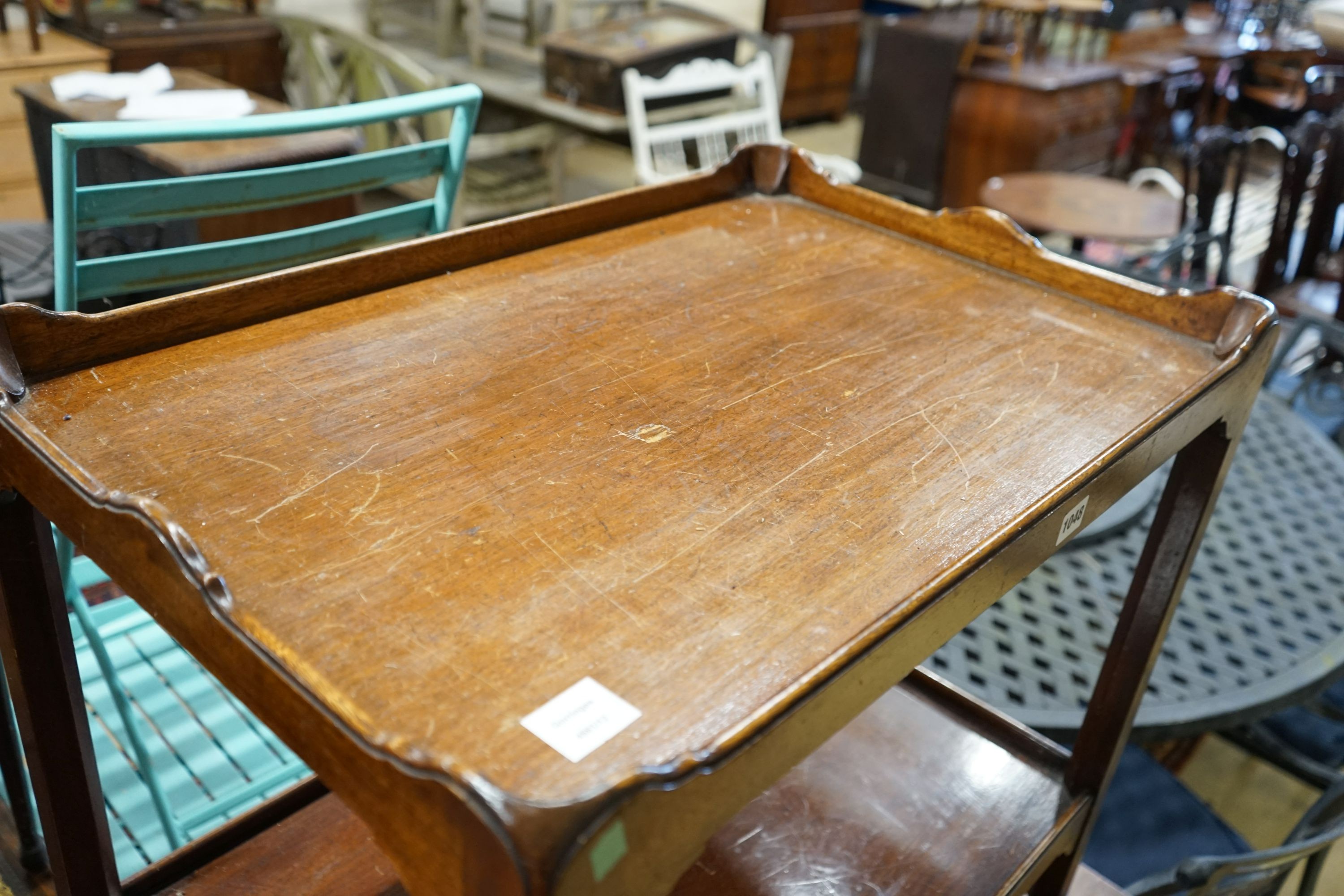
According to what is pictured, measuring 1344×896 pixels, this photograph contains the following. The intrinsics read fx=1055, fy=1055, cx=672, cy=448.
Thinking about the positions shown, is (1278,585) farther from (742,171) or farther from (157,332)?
(157,332)

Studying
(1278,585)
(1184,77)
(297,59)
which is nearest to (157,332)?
(1278,585)

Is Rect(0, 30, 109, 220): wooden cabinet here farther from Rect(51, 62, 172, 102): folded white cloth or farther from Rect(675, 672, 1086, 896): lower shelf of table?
Rect(675, 672, 1086, 896): lower shelf of table

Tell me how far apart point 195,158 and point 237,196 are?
1.11m

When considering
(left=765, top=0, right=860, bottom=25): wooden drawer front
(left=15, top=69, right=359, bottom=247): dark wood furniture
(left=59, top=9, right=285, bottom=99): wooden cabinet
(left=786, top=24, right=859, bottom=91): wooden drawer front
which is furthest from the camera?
(left=786, top=24, right=859, bottom=91): wooden drawer front

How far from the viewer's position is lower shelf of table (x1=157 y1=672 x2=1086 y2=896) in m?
1.05

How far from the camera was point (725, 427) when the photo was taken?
79 cm

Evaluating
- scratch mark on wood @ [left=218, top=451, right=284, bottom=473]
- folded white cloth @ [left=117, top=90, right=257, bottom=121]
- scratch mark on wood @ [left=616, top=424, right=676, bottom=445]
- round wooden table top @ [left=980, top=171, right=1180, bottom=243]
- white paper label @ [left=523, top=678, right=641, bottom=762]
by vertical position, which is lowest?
round wooden table top @ [left=980, top=171, right=1180, bottom=243]

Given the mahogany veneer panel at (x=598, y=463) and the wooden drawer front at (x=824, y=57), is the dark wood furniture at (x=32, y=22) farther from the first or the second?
the wooden drawer front at (x=824, y=57)

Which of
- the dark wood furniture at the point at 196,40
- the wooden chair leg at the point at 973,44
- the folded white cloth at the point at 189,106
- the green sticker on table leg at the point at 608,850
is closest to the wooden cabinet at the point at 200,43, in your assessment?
the dark wood furniture at the point at 196,40

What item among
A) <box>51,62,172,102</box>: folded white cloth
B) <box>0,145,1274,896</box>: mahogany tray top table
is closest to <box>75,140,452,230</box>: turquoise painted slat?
<box>0,145,1274,896</box>: mahogany tray top table

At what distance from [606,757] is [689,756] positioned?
0.04m

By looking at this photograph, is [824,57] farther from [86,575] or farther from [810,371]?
[810,371]

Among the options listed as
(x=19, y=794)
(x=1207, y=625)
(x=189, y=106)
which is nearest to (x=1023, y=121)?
(x=189, y=106)

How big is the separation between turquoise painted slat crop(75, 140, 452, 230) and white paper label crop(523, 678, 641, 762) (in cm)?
80
